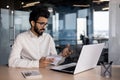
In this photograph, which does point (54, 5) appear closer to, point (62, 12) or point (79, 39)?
point (62, 12)

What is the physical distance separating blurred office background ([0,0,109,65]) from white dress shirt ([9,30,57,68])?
3263mm

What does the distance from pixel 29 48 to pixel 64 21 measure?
392 centimetres

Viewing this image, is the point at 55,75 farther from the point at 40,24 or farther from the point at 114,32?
the point at 114,32

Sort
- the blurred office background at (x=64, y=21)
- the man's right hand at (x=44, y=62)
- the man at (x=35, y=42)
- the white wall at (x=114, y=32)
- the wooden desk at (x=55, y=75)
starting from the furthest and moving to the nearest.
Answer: the blurred office background at (x=64, y=21) < the white wall at (x=114, y=32) < the man at (x=35, y=42) < the man's right hand at (x=44, y=62) < the wooden desk at (x=55, y=75)

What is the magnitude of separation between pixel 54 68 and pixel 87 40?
14.1 feet

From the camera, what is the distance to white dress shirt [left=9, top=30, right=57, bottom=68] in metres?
2.49

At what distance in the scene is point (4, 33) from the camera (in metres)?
6.38

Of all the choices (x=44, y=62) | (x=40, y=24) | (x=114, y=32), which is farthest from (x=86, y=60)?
(x=114, y=32)

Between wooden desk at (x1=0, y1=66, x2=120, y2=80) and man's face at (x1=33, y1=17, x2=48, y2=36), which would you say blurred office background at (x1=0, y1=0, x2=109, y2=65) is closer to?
man's face at (x1=33, y1=17, x2=48, y2=36)

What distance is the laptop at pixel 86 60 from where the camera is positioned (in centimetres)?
202

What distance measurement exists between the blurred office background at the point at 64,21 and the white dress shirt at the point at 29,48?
128 inches

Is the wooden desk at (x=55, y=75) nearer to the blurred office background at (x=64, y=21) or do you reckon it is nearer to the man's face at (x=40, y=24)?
the man's face at (x=40, y=24)

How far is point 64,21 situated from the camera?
6637 millimetres

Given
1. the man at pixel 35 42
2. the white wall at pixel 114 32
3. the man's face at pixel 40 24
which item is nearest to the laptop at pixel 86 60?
the man at pixel 35 42
